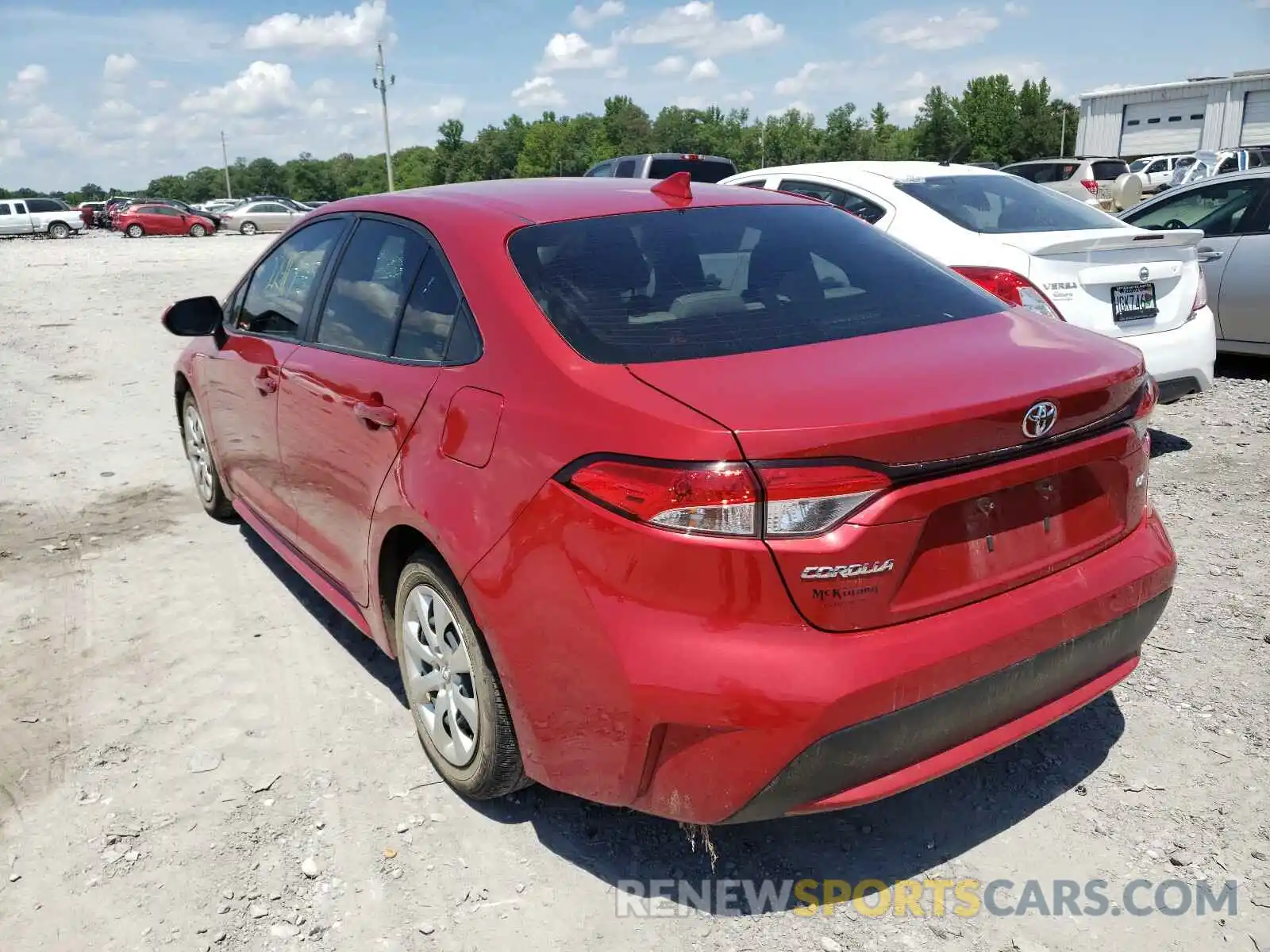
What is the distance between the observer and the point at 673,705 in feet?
7.08

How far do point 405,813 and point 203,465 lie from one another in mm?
3090

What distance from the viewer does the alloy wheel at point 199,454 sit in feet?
17.3

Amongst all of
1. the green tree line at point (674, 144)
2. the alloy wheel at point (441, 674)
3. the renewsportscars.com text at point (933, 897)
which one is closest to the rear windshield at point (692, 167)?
the alloy wheel at point (441, 674)

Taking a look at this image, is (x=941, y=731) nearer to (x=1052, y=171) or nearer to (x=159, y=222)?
(x=1052, y=171)

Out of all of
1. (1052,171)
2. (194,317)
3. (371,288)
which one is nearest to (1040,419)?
(371,288)

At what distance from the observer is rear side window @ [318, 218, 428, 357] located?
10.5 feet

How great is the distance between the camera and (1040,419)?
230 centimetres

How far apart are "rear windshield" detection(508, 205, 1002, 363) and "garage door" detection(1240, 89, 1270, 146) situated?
2815 inches

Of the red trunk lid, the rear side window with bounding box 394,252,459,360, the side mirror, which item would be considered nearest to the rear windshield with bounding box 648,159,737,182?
the side mirror

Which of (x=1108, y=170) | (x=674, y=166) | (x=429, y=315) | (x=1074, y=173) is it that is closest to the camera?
(x=429, y=315)

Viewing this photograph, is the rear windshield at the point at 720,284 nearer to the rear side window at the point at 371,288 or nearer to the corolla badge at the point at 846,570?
the rear side window at the point at 371,288

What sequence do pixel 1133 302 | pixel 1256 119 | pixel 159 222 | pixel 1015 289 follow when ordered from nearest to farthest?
pixel 1015 289 < pixel 1133 302 < pixel 159 222 < pixel 1256 119

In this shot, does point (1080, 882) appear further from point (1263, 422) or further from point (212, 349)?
point (1263, 422)

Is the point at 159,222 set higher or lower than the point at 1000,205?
lower
